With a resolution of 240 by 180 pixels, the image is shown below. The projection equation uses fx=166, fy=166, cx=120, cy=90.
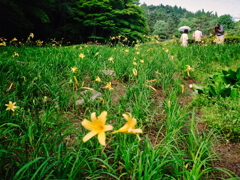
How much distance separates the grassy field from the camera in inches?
42.1

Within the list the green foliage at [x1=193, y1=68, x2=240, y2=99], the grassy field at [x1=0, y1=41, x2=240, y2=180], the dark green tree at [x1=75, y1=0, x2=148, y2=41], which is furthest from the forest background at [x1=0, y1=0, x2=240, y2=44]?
the grassy field at [x1=0, y1=41, x2=240, y2=180]

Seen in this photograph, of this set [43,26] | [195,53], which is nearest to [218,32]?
[195,53]

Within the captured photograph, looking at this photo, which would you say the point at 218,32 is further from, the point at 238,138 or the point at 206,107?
the point at 238,138

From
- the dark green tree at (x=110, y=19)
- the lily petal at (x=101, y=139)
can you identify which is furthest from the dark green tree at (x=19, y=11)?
the lily petal at (x=101, y=139)

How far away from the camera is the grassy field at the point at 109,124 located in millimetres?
1068

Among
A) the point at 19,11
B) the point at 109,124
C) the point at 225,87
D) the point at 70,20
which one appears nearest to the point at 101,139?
the point at 109,124

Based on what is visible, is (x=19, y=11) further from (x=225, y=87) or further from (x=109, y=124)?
(x=225, y=87)

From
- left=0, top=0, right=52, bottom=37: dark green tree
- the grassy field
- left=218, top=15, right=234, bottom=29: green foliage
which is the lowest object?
the grassy field

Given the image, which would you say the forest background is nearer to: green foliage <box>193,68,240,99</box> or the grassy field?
green foliage <box>193,68,240,99</box>

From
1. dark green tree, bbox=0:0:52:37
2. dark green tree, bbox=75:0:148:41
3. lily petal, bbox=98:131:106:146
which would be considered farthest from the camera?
dark green tree, bbox=75:0:148:41

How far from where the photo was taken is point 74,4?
53.3ft

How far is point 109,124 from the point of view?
1689mm

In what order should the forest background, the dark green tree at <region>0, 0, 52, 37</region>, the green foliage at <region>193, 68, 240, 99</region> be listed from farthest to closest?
1. the forest background
2. the dark green tree at <region>0, 0, 52, 37</region>
3. the green foliage at <region>193, 68, 240, 99</region>

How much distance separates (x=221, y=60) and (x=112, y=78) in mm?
3472
